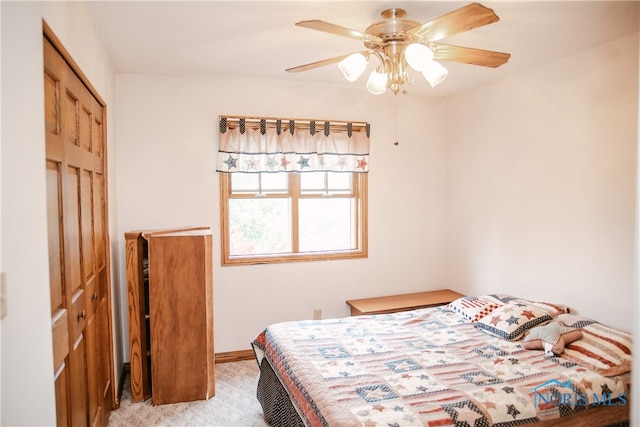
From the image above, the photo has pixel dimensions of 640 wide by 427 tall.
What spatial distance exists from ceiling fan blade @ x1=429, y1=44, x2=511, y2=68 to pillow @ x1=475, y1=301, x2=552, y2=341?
1645 mm

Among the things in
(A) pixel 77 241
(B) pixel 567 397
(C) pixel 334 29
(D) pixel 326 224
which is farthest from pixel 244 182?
(B) pixel 567 397

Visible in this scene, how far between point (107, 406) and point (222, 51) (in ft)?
8.01

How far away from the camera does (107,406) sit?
9.07 ft

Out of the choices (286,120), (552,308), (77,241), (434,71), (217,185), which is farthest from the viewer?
(286,120)

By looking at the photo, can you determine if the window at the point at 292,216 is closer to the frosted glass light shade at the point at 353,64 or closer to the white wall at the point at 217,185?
the white wall at the point at 217,185

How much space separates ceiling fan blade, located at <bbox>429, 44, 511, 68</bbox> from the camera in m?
2.21

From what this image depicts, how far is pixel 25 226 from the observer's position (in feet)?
4.04

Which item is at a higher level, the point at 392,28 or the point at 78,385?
the point at 392,28

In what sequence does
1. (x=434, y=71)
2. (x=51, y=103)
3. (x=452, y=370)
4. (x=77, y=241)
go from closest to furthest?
(x=51, y=103) < (x=77, y=241) < (x=434, y=71) < (x=452, y=370)

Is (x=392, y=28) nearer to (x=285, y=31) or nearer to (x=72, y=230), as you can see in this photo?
(x=285, y=31)

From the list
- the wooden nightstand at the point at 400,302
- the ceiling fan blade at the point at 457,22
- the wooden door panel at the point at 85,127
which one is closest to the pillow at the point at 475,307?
the wooden nightstand at the point at 400,302

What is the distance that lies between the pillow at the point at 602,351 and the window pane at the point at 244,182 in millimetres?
2696

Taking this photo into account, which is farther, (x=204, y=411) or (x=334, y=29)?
(x=204, y=411)

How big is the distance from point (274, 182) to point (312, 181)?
367 mm
